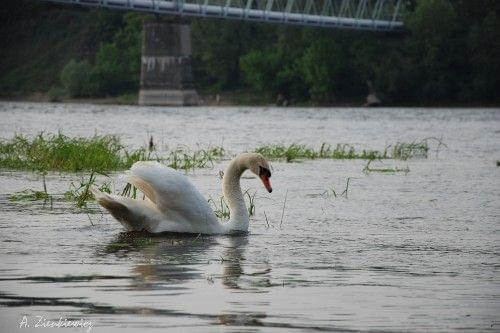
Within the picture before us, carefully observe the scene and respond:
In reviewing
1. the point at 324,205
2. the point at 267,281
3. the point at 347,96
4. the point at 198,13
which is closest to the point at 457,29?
the point at 347,96

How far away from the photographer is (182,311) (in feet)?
29.7

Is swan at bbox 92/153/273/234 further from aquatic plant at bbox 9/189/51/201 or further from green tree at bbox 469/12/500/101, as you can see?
green tree at bbox 469/12/500/101

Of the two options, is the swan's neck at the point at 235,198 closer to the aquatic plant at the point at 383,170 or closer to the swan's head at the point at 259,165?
the swan's head at the point at 259,165

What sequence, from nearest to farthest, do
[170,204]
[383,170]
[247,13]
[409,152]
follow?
[170,204], [383,170], [409,152], [247,13]

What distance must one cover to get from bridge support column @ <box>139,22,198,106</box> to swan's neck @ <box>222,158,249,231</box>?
10659 centimetres

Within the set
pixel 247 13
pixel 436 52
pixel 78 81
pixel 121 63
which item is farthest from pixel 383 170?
pixel 121 63

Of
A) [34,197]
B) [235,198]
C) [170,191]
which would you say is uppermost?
[170,191]

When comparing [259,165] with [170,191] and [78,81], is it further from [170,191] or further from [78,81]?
[78,81]

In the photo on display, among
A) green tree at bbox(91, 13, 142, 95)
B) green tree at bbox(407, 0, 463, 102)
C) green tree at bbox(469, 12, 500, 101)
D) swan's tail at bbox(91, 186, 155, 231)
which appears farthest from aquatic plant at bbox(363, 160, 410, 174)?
green tree at bbox(91, 13, 142, 95)

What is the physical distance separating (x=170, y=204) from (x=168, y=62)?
10839cm

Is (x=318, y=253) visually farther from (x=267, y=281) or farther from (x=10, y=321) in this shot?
(x=10, y=321)

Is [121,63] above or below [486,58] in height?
below

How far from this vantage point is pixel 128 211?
14062mm

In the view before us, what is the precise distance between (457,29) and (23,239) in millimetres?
113367
